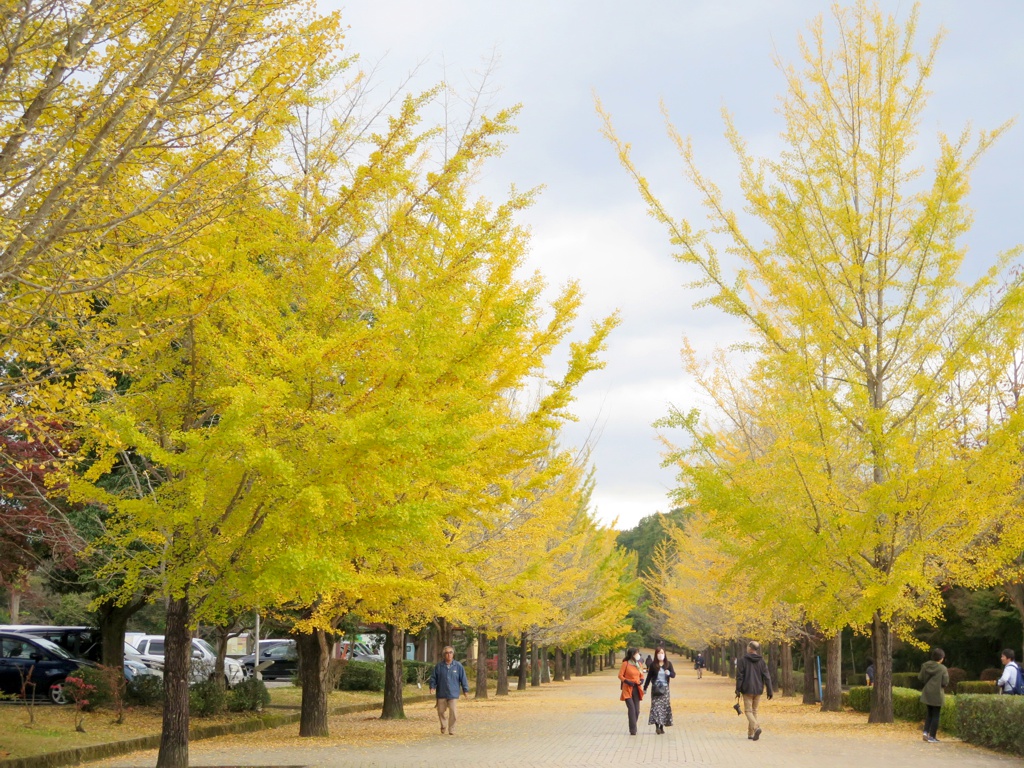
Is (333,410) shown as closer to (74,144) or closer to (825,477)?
(74,144)

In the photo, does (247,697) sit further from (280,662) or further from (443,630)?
(280,662)

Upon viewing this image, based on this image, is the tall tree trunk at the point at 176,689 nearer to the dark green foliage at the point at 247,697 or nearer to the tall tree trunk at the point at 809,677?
the dark green foliage at the point at 247,697

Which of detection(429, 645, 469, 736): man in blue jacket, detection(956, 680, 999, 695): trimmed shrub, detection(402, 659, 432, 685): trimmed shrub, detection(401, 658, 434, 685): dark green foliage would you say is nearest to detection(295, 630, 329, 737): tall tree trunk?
detection(429, 645, 469, 736): man in blue jacket

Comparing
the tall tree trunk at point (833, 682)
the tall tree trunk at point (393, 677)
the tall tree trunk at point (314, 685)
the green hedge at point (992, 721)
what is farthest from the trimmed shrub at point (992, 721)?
the tall tree trunk at point (393, 677)

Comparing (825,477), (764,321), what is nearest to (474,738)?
(825,477)

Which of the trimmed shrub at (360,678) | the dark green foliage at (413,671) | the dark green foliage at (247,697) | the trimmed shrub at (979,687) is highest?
the dark green foliage at (247,697)

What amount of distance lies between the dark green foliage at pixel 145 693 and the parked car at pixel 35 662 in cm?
108

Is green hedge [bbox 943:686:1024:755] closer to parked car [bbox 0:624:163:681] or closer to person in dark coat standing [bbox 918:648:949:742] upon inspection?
person in dark coat standing [bbox 918:648:949:742]

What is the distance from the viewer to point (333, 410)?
9875mm

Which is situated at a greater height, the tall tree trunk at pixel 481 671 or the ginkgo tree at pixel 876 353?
the ginkgo tree at pixel 876 353

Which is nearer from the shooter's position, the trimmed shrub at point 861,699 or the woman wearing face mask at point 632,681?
the woman wearing face mask at point 632,681

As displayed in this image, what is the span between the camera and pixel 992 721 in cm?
1510

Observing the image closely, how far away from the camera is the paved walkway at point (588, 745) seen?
44.5ft

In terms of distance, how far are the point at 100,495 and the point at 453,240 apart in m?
4.69
